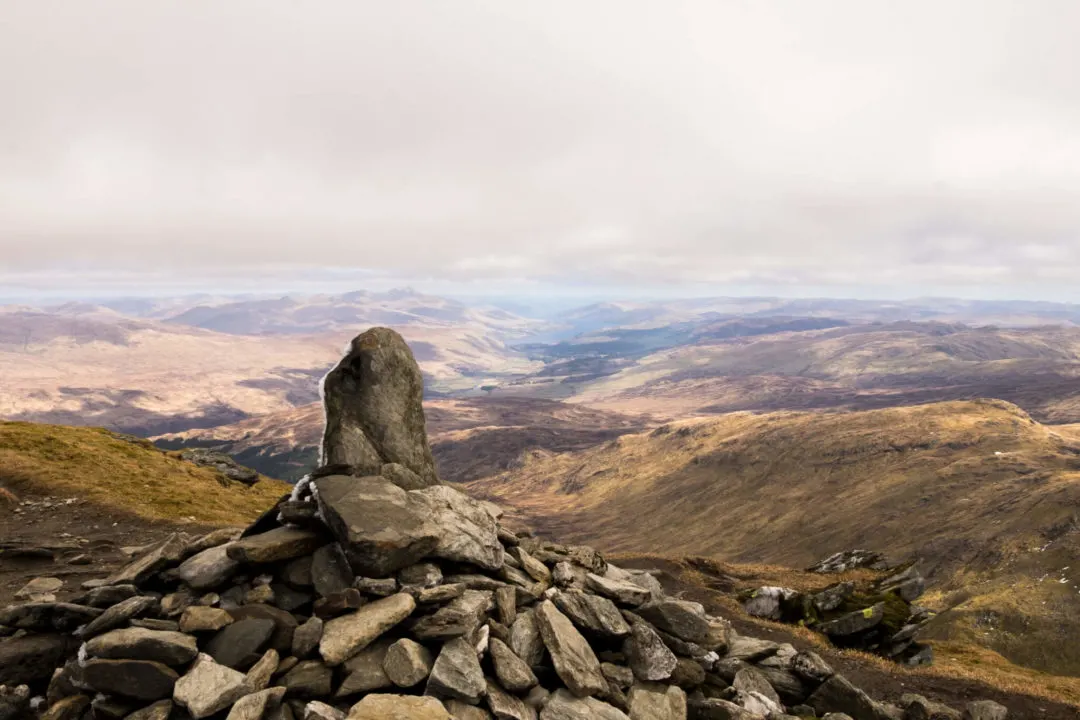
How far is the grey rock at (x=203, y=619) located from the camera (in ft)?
51.9

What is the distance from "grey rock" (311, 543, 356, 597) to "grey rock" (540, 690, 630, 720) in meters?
7.24

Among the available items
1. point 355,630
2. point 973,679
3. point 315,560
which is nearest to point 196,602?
point 315,560

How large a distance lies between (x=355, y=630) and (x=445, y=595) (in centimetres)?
287

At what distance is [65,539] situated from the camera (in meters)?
32.4

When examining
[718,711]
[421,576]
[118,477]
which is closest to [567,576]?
[421,576]

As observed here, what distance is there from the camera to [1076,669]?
6650cm

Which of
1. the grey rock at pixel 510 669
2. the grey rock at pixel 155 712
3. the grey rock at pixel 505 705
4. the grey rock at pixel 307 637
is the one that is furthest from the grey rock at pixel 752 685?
the grey rock at pixel 155 712

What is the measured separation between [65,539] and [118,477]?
56.4 feet

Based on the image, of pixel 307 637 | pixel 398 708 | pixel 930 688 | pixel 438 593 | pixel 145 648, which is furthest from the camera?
pixel 930 688

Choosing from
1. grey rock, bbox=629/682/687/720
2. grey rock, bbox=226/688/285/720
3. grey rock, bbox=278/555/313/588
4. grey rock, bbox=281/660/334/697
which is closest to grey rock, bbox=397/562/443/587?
grey rock, bbox=278/555/313/588

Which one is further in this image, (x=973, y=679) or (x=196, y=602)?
(x=973, y=679)

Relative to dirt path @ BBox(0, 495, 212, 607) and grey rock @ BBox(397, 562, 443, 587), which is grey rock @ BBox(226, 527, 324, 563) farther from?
dirt path @ BBox(0, 495, 212, 607)

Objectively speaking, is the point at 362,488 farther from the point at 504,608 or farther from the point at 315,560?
the point at 504,608

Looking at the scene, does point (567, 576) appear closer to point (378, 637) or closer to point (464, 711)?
point (464, 711)
